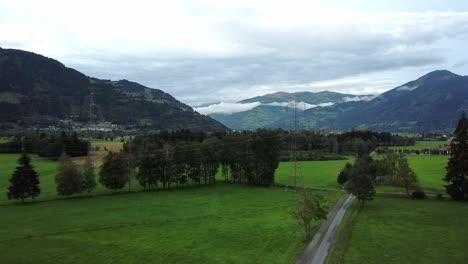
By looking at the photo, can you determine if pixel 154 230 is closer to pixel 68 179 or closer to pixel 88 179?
pixel 68 179

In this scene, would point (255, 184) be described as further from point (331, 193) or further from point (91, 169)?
point (91, 169)

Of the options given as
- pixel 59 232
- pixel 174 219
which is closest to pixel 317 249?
pixel 174 219

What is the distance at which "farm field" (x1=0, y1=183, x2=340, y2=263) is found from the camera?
45.5 m

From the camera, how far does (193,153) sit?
4272 inches

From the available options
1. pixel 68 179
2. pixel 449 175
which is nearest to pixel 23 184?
pixel 68 179

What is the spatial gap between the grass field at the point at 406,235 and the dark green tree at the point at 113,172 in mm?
56587

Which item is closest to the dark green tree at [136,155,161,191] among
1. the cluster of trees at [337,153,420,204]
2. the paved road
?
the cluster of trees at [337,153,420,204]

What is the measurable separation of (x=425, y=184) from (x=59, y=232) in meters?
83.5

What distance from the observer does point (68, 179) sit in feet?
299

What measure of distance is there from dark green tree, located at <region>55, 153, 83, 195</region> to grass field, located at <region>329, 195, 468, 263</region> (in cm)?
6154

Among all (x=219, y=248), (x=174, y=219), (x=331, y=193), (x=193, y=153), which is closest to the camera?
(x=219, y=248)

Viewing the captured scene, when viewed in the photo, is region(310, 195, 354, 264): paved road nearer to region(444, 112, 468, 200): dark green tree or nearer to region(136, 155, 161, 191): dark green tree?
region(444, 112, 468, 200): dark green tree

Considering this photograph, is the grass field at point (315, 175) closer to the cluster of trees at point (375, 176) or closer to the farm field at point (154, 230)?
the cluster of trees at point (375, 176)

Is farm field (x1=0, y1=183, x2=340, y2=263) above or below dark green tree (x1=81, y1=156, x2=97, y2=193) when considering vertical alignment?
below
